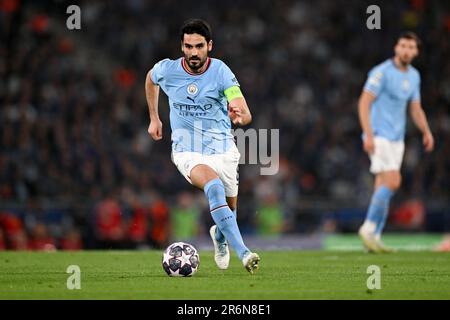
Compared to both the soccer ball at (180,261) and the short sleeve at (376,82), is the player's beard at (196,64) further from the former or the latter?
the short sleeve at (376,82)

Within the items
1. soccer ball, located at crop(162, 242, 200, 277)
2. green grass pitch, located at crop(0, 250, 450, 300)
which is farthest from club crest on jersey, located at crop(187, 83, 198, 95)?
green grass pitch, located at crop(0, 250, 450, 300)

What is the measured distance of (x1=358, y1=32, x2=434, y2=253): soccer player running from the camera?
13391 mm

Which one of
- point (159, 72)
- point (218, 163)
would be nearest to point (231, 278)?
point (218, 163)

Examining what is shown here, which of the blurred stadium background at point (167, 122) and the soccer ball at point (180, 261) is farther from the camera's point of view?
the blurred stadium background at point (167, 122)

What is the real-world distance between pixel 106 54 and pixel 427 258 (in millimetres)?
13812

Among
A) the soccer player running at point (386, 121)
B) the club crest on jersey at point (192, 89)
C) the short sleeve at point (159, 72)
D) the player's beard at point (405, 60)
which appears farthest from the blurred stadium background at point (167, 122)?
the club crest on jersey at point (192, 89)

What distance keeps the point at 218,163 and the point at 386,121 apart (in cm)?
429

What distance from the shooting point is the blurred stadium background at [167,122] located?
1906cm

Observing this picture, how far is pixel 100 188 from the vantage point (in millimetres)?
19812

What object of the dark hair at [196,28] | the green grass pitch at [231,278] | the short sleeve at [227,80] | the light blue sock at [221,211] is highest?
the dark hair at [196,28]

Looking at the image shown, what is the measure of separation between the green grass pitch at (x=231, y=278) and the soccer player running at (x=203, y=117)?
0.82 meters
